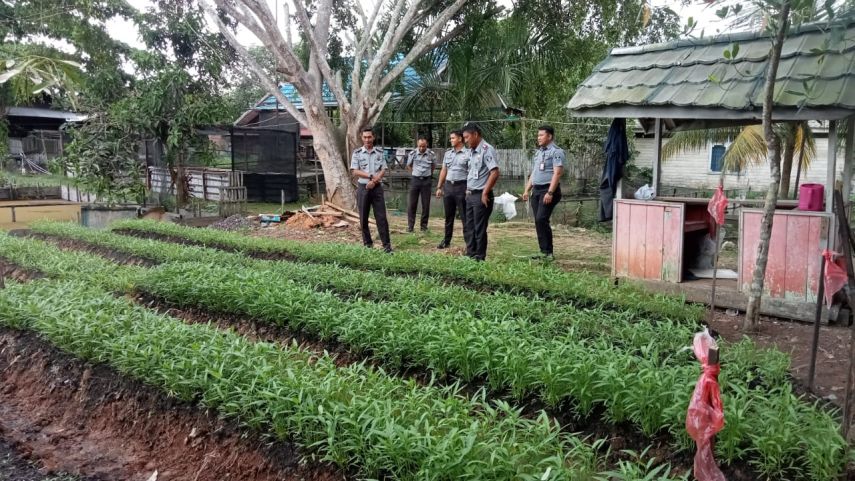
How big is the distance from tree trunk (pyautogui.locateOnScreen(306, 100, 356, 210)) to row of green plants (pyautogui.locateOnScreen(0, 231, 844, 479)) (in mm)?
9047

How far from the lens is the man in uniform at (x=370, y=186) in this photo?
9.80 metres

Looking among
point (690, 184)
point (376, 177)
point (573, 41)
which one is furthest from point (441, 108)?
point (690, 184)

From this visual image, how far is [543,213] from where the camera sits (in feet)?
28.5

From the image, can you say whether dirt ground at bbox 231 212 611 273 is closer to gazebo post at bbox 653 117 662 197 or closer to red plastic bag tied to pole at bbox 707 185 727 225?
gazebo post at bbox 653 117 662 197

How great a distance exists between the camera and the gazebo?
5.87 meters

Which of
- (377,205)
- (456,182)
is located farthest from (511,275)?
(377,205)

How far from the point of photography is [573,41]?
15.8m

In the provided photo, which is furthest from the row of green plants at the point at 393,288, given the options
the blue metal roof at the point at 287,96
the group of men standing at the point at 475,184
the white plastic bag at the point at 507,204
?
the blue metal roof at the point at 287,96

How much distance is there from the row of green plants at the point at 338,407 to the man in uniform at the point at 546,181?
16.1 ft

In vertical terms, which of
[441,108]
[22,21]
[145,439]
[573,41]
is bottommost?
[145,439]

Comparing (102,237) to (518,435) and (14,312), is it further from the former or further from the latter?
(518,435)

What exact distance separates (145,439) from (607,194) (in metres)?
5.49

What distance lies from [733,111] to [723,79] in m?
0.45

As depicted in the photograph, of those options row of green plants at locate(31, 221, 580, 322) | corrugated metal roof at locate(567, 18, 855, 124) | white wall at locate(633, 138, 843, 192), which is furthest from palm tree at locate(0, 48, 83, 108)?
white wall at locate(633, 138, 843, 192)
